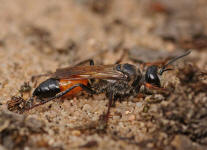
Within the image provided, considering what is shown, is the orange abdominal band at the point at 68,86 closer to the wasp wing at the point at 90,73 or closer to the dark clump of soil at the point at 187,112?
the wasp wing at the point at 90,73

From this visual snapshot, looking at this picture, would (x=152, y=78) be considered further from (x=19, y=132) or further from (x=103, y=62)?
(x=19, y=132)

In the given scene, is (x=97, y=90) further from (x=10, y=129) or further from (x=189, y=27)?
(x=189, y=27)

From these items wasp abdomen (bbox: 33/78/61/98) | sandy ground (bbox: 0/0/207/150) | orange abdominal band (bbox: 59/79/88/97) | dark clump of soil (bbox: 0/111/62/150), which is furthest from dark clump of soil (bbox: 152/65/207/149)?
wasp abdomen (bbox: 33/78/61/98)

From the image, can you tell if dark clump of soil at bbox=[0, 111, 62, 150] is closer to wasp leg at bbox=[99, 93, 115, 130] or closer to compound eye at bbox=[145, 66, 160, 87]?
wasp leg at bbox=[99, 93, 115, 130]

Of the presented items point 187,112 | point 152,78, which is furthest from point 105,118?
point 187,112

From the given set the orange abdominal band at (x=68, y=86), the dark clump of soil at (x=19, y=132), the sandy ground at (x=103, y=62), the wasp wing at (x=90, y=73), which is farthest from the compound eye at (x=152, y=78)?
the dark clump of soil at (x=19, y=132)

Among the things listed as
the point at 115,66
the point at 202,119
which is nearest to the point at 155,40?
the point at 115,66

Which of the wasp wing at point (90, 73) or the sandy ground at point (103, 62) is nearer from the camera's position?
the sandy ground at point (103, 62)
